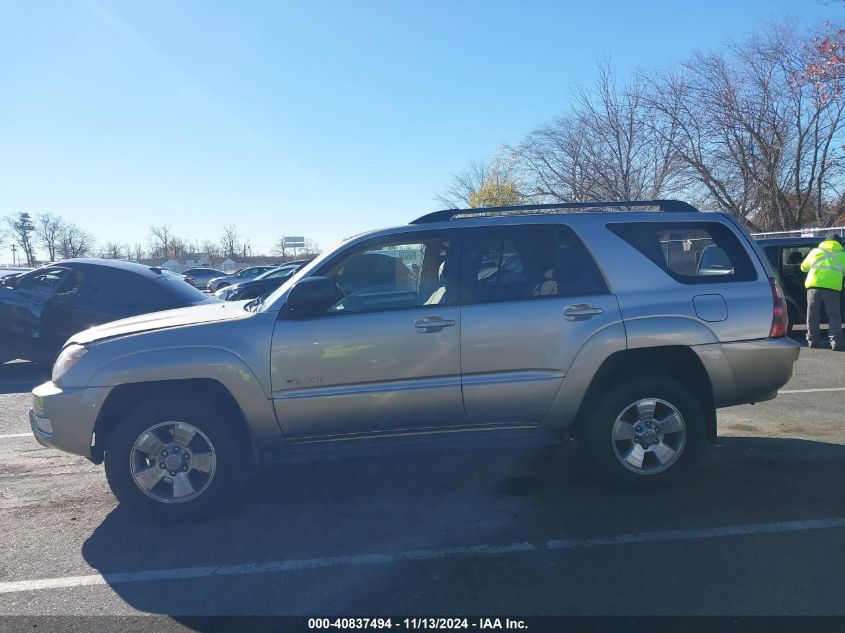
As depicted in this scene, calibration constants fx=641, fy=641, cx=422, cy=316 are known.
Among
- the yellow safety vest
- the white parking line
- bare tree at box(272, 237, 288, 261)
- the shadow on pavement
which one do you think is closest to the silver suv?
the shadow on pavement

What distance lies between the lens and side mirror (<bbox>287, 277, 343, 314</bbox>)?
13.7 ft

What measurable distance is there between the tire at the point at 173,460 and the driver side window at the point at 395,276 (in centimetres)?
118

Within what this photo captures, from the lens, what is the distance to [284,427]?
4.32 m

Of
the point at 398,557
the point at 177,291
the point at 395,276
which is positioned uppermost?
the point at 395,276

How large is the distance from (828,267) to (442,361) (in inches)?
325

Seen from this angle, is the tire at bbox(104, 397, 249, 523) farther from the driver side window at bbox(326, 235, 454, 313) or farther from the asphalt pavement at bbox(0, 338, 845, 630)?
the driver side window at bbox(326, 235, 454, 313)

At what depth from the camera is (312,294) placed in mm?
4156

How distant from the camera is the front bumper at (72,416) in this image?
4211 millimetres

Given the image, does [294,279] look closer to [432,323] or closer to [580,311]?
[432,323]

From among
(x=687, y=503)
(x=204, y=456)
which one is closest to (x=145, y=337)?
(x=204, y=456)

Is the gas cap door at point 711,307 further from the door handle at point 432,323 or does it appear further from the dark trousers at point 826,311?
the dark trousers at point 826,311

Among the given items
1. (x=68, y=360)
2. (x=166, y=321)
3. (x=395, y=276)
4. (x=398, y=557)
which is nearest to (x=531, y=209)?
(x=395, y=276)

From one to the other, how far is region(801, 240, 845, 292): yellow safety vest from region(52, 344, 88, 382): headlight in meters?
10.1

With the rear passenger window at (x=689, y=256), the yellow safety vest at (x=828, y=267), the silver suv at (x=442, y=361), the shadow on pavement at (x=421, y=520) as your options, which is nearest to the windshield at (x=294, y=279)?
the silver suv at (x=442, y=361)
